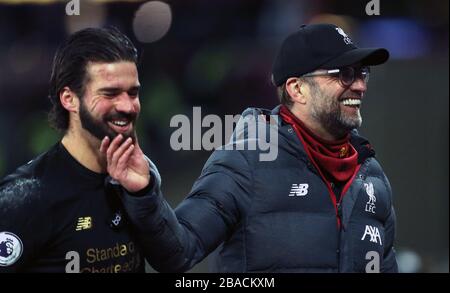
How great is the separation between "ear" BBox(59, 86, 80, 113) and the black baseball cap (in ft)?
4.02

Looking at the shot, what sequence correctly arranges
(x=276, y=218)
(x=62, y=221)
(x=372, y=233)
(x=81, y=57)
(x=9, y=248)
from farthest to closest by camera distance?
(x=372, y=233) < (x=276, y=218) < (x=81, y=57) < (x=62, y=221) < (x=9, y=248)

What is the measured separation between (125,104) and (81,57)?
271mm

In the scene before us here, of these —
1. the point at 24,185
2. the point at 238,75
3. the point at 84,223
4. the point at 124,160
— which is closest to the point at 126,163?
the point at 124,160

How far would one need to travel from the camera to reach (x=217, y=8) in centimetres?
954

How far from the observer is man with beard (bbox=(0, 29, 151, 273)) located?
10.4 ft

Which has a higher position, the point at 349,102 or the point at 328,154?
the point at 349,102

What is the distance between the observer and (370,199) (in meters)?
4.04

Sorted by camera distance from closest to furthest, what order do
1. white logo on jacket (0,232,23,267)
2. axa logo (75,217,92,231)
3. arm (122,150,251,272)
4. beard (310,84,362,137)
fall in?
white logo on jacket (0,232,23,267) → axa logo (75,217,92,231) → arm (122,150,251,272) → beard (310,84,362,137)

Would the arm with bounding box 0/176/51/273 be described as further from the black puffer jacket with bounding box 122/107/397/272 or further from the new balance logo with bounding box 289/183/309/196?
the new balance logo with bounding box 289/183/309/196

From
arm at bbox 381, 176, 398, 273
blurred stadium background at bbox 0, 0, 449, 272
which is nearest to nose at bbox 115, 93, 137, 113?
arm at bbox 381, 176, 398, 273

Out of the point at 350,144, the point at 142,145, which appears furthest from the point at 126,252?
the point at 142,145

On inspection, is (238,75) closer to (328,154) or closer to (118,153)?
(328,154)

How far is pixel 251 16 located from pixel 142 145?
83.4 inches

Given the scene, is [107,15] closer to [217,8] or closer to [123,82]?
[217,8]
